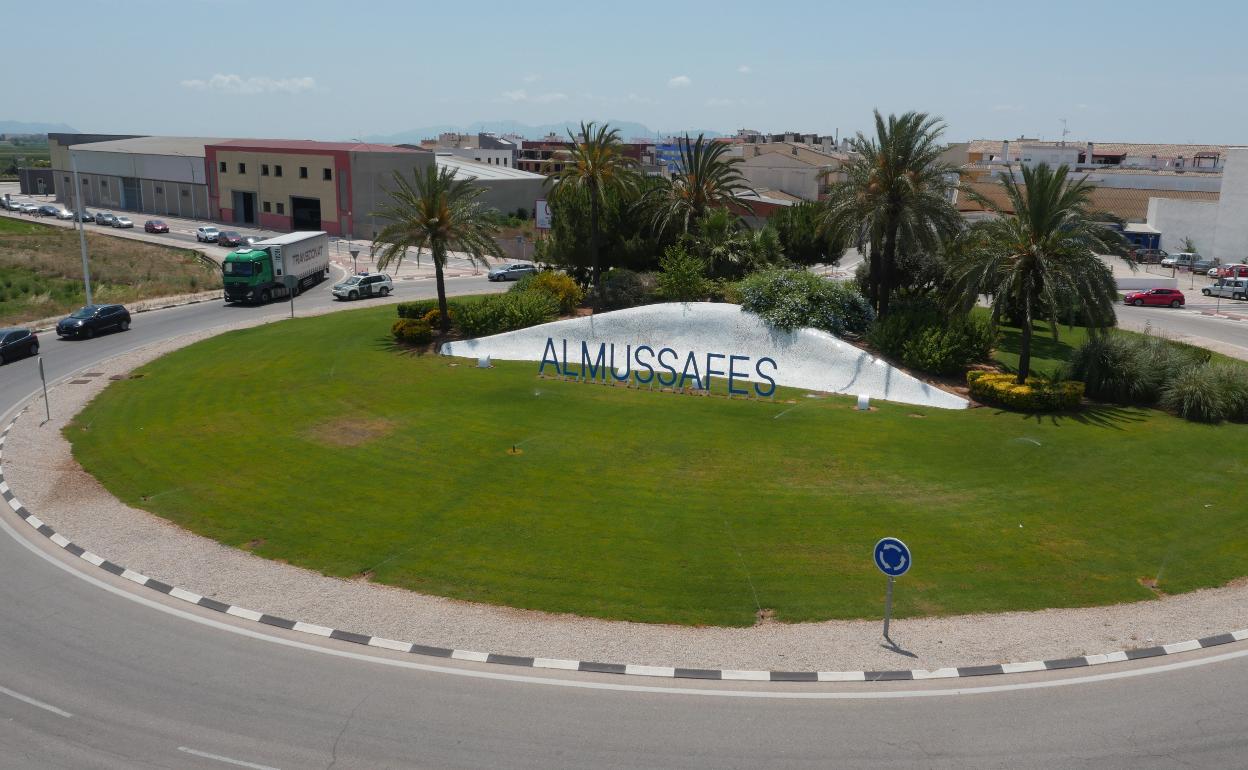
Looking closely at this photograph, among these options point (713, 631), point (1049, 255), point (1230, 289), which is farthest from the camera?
point (1230, 289)

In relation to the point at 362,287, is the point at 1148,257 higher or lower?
higher

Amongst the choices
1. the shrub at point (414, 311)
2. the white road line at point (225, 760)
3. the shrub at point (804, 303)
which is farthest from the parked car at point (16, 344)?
the white road line at point (225, 760)

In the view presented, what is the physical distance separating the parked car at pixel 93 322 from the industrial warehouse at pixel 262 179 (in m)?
33.9

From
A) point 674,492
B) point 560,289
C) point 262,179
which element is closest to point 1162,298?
point 560,289

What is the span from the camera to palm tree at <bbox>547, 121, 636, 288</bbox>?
146ft

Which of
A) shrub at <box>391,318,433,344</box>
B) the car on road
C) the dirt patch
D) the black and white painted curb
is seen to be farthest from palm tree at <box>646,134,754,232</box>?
the black and white painted curb

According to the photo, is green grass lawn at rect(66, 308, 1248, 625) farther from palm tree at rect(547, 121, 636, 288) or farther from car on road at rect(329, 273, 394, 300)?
car on road at rect(329, 273, 394, 300)

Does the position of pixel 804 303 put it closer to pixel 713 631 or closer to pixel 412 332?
pixel 412 332

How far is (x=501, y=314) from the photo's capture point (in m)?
42.4

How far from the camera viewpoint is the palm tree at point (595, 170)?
44.5m

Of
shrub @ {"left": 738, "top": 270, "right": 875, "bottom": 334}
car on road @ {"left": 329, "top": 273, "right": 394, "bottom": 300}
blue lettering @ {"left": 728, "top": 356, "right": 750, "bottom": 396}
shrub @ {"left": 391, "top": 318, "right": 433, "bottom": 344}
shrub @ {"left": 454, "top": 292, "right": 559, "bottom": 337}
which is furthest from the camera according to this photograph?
car on road @ {"left": 329, "top": 273, "right": 394, "bottom": 300}

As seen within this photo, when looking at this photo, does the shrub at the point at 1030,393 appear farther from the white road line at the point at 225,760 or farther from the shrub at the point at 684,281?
the white road line at the point at 225,760

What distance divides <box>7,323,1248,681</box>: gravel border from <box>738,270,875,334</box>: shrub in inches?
827

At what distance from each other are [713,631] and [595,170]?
3176 cm
